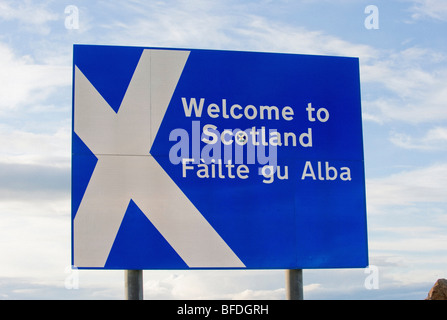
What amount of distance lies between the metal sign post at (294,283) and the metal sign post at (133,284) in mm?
2090

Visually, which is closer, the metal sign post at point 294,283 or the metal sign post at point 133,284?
the metal sign post at point 133,284

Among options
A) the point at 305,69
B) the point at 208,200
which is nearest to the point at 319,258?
the point at 208,200

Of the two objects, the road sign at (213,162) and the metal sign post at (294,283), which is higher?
the road sign at (213,162)

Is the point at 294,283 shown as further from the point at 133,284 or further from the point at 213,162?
the point at 133,284

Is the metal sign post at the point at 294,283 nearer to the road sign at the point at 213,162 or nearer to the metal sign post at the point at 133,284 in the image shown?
the road sign at the point at 213,162

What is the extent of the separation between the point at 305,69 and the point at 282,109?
2.37 ft

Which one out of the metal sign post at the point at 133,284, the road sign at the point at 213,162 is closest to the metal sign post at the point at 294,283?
the road sign at the point at 213,162

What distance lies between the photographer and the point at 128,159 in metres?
9.11

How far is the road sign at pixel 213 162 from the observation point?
29.7 ft

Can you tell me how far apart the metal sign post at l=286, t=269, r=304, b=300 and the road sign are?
0.17m
